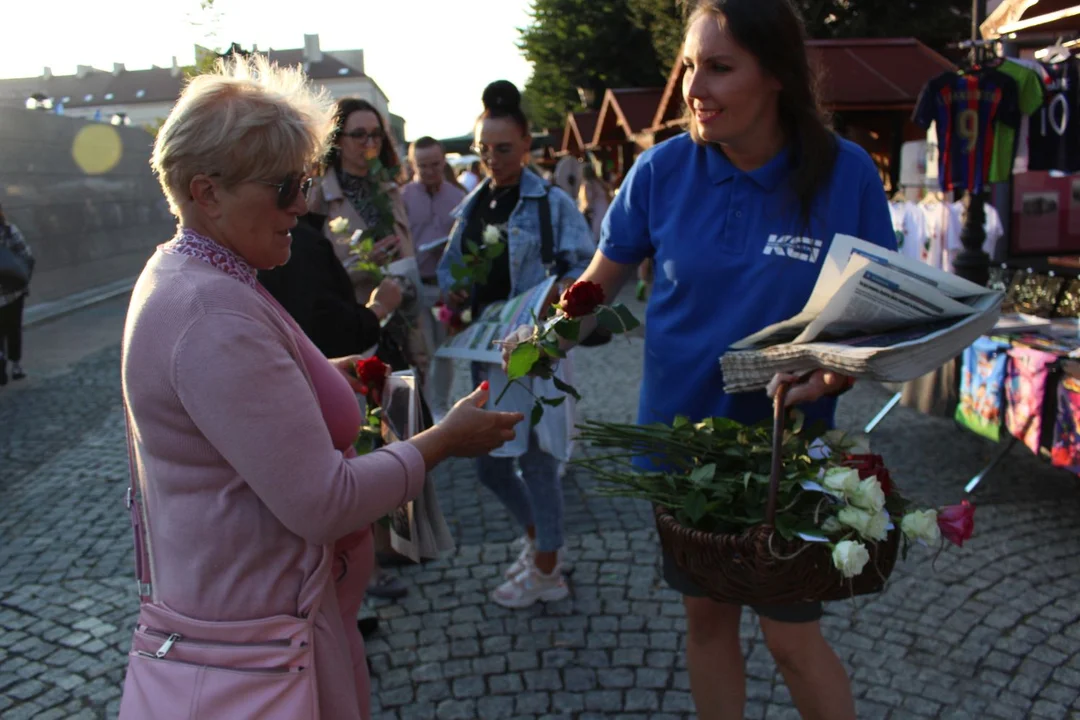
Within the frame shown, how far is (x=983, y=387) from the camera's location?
17.2 feet

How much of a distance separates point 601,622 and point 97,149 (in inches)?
712

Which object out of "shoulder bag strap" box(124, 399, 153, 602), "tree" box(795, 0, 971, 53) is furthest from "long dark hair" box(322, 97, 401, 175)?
"tree" box(795, 0, 971, 53)

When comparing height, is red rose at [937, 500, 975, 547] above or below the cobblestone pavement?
above

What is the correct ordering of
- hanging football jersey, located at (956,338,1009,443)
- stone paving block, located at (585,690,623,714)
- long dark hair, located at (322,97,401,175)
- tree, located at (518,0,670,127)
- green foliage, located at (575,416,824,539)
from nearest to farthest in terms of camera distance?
green foliage, located at (575,416,824,539) < stone paving block, located at (585,690,623,714) < long dark hair, located at (322,97,401,175) < hanging football jersey, located at (956,338,1009,443) < tree, located at (518,0,670,127)

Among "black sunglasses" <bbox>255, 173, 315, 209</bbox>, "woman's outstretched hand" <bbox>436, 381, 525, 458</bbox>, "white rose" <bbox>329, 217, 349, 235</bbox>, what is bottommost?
"woman's outstretched hand" <bbox>436, 381, 525, 458</bbox>

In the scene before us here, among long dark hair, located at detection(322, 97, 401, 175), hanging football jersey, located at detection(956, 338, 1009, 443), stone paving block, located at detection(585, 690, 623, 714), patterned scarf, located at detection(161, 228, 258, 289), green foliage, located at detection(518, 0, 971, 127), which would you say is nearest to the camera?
patterned scarf, located at detection(161, 228, 258, 289)

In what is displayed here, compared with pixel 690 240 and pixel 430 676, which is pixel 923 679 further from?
pixel 690 240

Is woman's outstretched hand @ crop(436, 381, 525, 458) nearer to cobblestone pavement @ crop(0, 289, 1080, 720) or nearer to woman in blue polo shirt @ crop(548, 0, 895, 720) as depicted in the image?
woman in blue polo shirt @ crop(548, 0, 895, 720)

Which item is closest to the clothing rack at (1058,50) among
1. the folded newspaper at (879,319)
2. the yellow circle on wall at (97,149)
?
the folded newspaper at (879,319)

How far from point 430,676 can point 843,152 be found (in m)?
2.27

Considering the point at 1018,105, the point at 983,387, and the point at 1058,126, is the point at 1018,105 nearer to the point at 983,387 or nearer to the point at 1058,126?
the point at 1058,126

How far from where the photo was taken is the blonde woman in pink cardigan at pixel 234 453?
1486 millimetres

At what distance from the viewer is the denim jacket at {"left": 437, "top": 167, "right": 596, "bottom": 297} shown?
388 centimetres

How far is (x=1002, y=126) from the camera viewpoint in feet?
23.0
